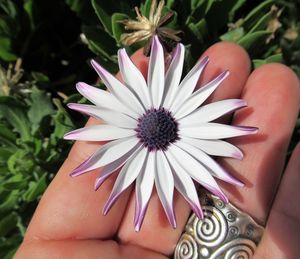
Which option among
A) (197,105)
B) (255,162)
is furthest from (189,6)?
(255,162)

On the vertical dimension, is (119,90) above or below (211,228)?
above

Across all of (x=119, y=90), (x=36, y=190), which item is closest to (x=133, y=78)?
(x=119, y=90)

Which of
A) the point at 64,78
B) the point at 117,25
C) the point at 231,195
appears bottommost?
the point at 231,195

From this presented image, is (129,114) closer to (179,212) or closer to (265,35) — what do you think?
(179,212)

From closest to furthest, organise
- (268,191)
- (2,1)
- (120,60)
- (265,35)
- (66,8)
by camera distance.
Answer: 1. (120,60)
2. (268,191)
3. (265,35)
4. (2,1)
5. (66,8)

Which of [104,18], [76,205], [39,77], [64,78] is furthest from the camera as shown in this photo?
[64,78]

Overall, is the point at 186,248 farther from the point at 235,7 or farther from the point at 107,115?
the point at 235,7
